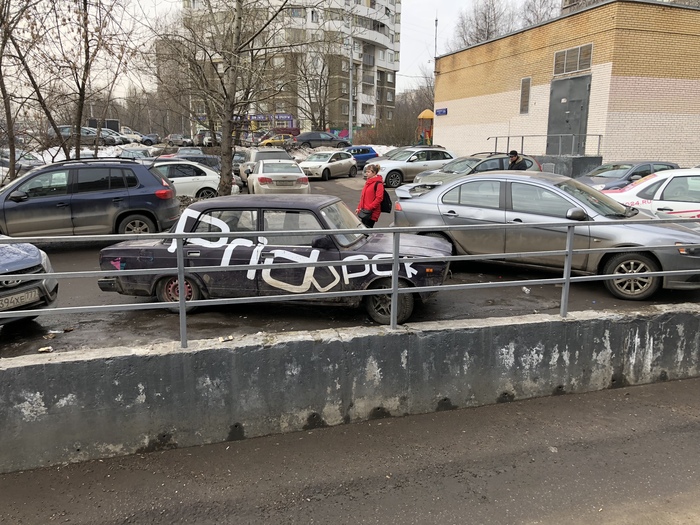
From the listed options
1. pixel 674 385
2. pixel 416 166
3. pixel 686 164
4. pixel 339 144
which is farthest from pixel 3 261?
pixel 339 144

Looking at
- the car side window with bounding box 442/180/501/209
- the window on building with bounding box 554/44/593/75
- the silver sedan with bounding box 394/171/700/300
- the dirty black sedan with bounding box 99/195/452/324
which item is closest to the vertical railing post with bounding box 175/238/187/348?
the dirty black sedan with bounding box 99/195/452/324

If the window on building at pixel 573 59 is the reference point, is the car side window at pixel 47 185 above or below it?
below

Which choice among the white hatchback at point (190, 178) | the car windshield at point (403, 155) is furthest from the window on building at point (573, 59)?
the white hatchback at point (190, 178)

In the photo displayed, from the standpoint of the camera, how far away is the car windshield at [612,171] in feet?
45.4

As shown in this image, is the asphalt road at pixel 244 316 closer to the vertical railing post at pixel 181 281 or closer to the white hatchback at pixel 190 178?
the vertical railing post at pixel 181 281

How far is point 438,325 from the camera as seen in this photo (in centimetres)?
434

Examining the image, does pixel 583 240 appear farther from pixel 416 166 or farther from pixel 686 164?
pixel 686 164

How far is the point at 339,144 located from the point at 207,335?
126 ft

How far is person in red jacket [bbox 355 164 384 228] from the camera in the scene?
847cm

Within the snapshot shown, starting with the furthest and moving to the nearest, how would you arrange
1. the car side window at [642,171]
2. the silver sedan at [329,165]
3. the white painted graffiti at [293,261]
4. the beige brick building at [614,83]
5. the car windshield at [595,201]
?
the silver sedan at [329,165] → the beige brick building at [614,83] → the car side window at [642,171] → the car windshield at [595,201] → the white painted graffiti at [293,261]

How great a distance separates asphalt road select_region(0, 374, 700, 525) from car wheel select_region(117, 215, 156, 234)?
737cm

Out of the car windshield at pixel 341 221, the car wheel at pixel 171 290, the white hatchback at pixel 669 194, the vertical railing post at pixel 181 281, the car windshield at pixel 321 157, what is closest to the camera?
the vertical railing post at pixel 181 281

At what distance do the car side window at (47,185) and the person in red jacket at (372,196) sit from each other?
578cm

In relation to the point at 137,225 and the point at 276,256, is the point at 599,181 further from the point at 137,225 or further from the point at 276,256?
the point at 137,225
